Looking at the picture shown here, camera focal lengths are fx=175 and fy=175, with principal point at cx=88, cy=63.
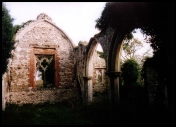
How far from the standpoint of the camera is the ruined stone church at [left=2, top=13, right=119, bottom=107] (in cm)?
1133

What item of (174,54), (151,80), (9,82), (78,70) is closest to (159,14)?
(174,54)

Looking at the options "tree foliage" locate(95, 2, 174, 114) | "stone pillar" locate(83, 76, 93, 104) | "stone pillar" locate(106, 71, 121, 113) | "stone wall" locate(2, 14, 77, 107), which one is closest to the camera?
"tree foliage" locate(95, 2, 174, 114)

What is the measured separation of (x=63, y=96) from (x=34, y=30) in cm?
508

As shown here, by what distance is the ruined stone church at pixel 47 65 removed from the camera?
1133cm

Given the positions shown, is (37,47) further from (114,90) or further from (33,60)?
(114,90)

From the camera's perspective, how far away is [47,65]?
1245 centimetres

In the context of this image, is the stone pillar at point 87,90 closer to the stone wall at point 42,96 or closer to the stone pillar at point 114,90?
the stone wall at point 42,96

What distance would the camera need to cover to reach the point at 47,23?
41.2ft

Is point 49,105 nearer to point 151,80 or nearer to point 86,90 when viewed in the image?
point 86,90

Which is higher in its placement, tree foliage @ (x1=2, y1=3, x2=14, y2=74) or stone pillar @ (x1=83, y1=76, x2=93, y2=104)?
tree foliage @ (x1=2, y1=3, x2=14, y2=74)

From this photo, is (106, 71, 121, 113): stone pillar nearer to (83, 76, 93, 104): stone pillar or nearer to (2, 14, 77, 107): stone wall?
(83, 76, 93, 104): stone pillar

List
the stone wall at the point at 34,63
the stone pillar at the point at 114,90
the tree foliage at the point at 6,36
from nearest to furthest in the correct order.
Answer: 1. the tree foliage at the point at 6,36
2. the stone pillar at the point at 114,90
3. the stone wall at the point at 34,63

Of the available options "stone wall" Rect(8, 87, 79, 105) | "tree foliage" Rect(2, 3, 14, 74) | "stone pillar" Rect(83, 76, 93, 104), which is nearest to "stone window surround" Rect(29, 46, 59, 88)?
"stone wall" Rect(8, 87, 79, 105)

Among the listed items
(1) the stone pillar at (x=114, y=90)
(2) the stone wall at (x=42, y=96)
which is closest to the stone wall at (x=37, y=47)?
(2) the stone wall at (x=42, y=96)
